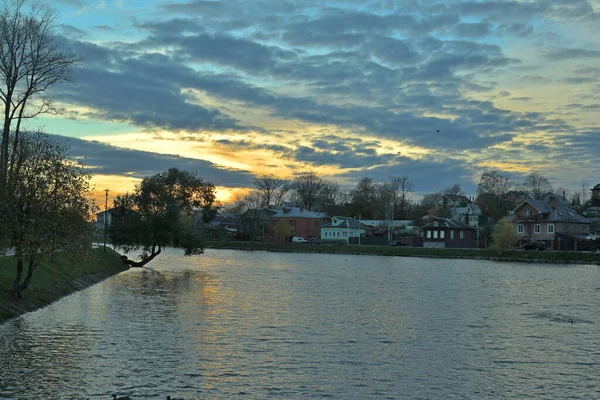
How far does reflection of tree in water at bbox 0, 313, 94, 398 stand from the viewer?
19609mm

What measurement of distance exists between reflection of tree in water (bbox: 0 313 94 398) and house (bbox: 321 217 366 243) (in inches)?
5318

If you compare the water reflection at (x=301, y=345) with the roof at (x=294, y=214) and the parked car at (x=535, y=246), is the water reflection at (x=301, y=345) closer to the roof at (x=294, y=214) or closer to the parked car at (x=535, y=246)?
the parked car at (x=535, y=246)

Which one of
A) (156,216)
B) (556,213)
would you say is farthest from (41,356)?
(556,213)

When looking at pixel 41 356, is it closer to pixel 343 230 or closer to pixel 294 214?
pixel 343 230

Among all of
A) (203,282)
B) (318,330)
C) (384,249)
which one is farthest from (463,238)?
(318,330)

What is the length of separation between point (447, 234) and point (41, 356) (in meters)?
122

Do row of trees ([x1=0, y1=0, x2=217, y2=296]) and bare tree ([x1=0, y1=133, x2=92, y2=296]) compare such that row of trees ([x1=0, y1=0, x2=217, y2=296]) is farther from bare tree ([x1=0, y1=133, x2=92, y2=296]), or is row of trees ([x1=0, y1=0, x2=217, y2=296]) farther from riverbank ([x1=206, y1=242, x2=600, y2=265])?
riverbank ([x1=206, y1=242, x2=600, y2=265])

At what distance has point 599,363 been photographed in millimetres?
25406

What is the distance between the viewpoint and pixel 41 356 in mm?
23984

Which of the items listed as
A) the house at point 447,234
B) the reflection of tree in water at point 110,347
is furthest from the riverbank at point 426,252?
the reflection of tree in water at point 110,347

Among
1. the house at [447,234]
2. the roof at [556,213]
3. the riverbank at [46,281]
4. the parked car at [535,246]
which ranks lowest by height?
the riverbank at [46,281]

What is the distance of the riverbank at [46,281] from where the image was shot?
34219mm

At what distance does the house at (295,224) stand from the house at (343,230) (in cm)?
1198

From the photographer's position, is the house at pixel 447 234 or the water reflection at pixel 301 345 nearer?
the water reflection at pixel 301 345
